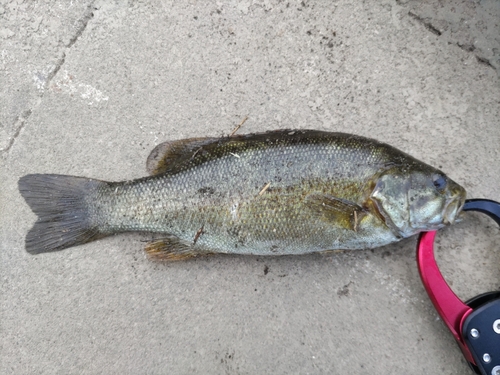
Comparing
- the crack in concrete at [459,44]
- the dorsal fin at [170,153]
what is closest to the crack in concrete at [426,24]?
the crack in concrete at [459,44]

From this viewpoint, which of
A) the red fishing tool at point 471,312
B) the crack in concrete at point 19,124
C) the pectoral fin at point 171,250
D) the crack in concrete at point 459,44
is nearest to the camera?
the red fishing tool at point 471,312

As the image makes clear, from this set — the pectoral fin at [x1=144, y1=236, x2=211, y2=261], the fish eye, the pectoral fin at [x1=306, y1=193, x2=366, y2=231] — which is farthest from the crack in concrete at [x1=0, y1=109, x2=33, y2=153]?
the fish eye

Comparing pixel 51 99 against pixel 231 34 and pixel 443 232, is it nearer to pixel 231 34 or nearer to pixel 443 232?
pixel 231 34

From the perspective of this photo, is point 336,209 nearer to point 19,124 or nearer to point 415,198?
point 415,198

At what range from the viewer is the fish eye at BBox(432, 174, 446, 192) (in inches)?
86.4

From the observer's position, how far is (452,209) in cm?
220

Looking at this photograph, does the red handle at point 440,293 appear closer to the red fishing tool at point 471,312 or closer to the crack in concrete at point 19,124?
the red fishing tool at point 471,312

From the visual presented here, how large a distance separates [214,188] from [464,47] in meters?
1.96

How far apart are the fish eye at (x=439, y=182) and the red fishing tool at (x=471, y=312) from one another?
0.71 ft

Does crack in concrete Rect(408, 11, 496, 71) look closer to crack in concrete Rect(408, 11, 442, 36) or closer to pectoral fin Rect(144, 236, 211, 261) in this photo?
crack in concrete Rect(408, 11, 442, 36)

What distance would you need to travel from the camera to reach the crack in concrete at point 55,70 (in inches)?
111

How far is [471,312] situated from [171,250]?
71.4 inches

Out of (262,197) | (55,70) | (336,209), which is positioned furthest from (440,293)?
(55,70)

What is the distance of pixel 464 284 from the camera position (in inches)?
97.3
